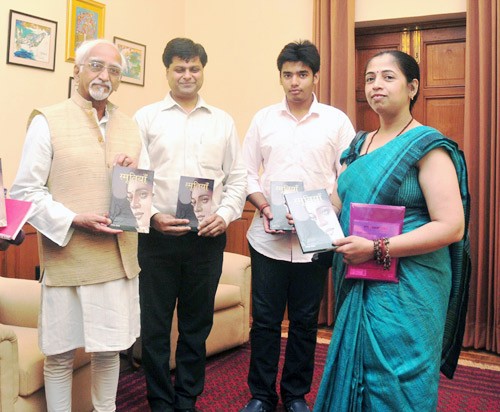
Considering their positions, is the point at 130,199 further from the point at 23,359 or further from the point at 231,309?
the point at 231,309

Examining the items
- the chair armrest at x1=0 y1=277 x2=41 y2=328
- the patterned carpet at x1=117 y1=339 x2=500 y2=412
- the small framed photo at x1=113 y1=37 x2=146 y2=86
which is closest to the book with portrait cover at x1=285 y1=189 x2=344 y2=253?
the patterned carpet at x1=117 y1=339 x2=500 y2=412

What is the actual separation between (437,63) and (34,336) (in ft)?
10.2

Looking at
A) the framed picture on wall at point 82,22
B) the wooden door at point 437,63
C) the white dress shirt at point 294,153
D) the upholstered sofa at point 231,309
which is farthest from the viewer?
the wooden door at point 437,63

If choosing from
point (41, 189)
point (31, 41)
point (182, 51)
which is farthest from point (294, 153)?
point (31, 41)

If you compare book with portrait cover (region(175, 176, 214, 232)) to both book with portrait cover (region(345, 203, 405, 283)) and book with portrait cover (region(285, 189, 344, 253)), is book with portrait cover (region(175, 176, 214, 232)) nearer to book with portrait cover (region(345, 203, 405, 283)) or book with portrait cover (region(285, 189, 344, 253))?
book with portrait cover (region(285, 189, 344, 253))

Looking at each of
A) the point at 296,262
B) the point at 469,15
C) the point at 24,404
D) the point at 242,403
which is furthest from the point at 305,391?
the point at 469,15

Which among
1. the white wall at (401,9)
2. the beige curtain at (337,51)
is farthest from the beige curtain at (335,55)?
the white wall at (401,9)

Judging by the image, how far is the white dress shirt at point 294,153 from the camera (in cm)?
238

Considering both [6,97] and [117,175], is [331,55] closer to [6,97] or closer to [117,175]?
[6,97]

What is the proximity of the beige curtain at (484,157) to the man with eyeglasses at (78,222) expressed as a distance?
2.45 m

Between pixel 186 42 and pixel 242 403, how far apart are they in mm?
1635

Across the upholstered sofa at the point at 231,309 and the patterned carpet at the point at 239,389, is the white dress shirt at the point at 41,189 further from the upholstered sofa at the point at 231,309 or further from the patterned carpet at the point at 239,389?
the upholstered sofa at the point at 231,309

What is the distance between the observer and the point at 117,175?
1867mm

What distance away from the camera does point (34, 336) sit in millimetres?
2271
